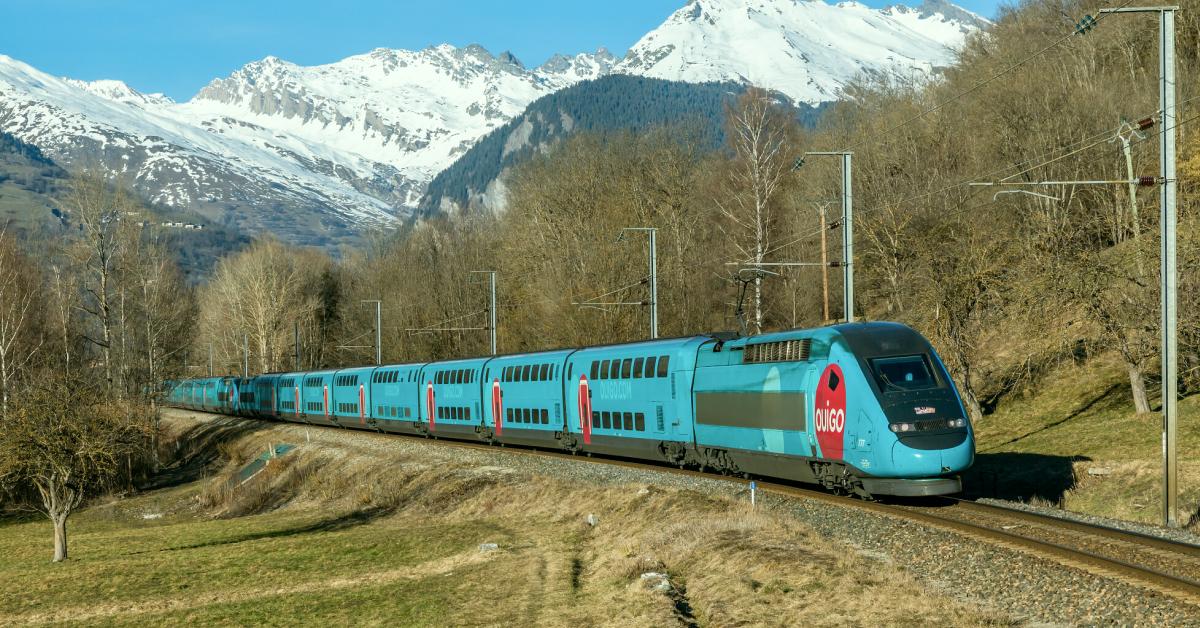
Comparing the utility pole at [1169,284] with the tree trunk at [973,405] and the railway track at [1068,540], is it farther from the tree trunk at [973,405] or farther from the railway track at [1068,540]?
the tree trunk at [973,405]

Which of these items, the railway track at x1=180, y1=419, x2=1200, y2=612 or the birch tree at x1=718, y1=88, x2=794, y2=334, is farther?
the birch tree at x1=718, y1=88, x2=794, y2=334

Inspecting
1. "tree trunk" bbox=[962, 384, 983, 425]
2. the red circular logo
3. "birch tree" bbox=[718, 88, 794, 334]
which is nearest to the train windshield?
the red circular logo

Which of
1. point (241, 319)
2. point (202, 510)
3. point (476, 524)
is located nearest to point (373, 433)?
point (202, 510)

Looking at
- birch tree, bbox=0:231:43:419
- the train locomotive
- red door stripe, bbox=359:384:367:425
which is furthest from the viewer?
red door stripe, bbox=359:384:367:425

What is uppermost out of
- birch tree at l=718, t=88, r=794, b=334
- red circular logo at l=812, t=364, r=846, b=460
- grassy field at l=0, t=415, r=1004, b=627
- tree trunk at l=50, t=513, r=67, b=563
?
birch tree at l=718, t=88, r=794, b=334

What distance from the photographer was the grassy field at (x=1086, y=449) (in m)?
28.4

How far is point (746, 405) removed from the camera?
1099 inches

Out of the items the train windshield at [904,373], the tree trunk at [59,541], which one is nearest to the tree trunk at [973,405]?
the train windshield at [904,373]

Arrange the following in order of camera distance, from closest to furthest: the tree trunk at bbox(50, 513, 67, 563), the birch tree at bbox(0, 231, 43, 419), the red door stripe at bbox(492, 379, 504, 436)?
the tree trunk at bbox(50, 513, 67, 563) < the red door stripe at bbox(492, 379, 504, 436) < the birch tree at bbox(0, 231, 43, 419)

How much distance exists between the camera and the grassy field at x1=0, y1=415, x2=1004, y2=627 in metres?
16.7

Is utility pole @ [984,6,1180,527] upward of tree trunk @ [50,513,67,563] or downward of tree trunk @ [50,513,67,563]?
upward

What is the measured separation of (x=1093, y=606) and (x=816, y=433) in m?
10.4

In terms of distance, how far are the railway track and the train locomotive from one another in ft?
2.21

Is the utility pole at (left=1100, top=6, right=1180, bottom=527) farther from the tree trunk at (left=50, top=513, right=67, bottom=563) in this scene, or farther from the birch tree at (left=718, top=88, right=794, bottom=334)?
the birch tree at (left=718, top=88, right=794, bottom=334)
